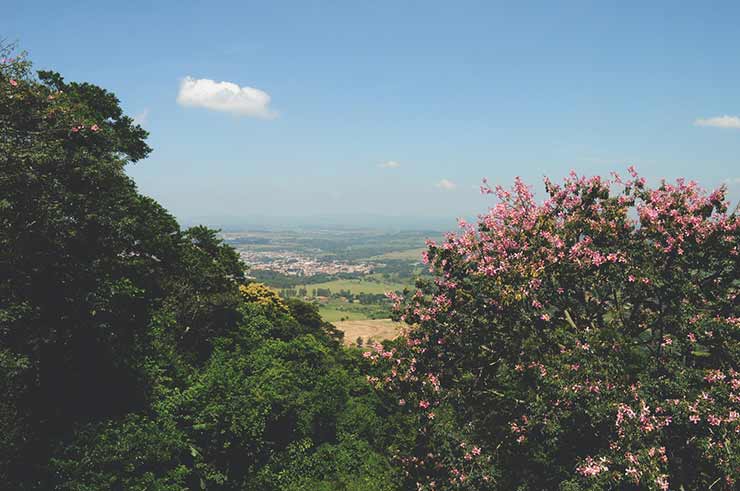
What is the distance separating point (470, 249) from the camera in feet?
42.2

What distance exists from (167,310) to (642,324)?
2232 cm

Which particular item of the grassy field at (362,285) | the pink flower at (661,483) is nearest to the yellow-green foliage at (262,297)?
the pink flower at (661,483)

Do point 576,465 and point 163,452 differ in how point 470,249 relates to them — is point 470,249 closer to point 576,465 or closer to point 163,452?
point 576,465

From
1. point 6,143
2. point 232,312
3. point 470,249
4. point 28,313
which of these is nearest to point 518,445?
point 470,249

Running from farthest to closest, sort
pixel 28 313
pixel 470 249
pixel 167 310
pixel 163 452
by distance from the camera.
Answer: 1. pixel 167 310
2. pixel 163 452
3. pixel 28 313
4. pixel 470 249

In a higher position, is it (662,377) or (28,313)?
(28,313)

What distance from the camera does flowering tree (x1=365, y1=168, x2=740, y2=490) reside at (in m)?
8.90

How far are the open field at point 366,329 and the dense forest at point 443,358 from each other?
6458 cm

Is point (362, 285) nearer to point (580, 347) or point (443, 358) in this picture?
point (443, 358)

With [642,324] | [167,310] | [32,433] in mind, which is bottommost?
[32,433]

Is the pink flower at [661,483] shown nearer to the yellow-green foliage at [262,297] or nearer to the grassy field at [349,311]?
the yellow-green foliage at [262,297]

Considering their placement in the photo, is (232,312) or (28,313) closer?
(28,313)

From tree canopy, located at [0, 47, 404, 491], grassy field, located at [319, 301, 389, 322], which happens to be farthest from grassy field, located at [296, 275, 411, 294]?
tree canopy, located at [0, 47, 404, 491]

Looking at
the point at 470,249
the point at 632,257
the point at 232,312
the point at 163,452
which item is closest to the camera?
the point at 632,257
